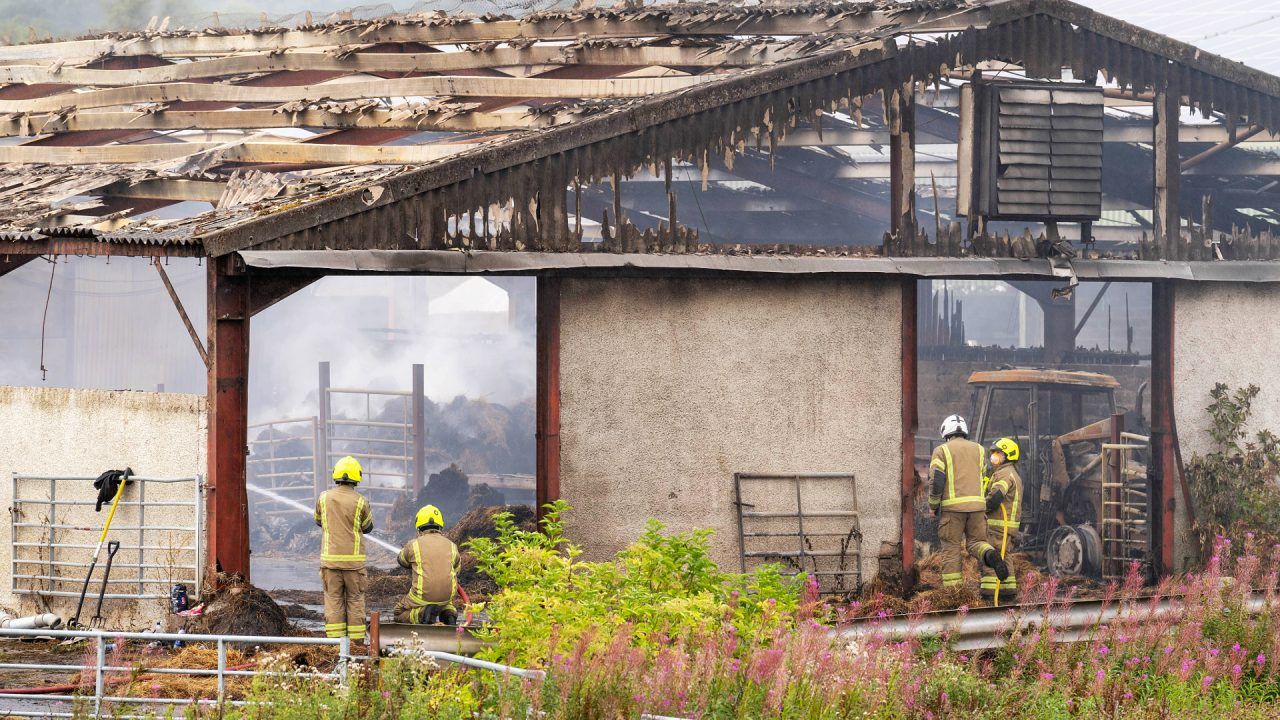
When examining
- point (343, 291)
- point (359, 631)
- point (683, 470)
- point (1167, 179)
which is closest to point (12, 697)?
point (359, 631)

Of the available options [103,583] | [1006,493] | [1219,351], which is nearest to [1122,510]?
[1219,351]

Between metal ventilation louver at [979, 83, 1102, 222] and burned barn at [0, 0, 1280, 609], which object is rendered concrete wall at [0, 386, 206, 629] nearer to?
burned barn at [0, 0, 1280, 609]

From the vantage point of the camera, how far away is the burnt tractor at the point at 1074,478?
53.6ft

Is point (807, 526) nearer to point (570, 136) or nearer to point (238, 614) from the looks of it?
point (570, 136)

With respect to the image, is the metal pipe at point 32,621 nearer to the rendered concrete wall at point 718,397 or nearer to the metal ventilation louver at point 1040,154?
the rendered concrete wall at point 718,397

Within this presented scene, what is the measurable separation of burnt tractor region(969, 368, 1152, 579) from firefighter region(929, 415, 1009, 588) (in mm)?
3002

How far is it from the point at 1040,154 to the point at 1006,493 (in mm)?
3732

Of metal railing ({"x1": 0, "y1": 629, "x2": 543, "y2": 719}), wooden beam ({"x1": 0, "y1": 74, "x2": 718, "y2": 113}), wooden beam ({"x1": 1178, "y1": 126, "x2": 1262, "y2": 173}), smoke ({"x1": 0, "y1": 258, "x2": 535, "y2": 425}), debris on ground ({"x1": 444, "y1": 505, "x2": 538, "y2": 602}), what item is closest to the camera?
metal railing ({"x1": 0, "y1": 629, "x2": 543, "y2": 719})

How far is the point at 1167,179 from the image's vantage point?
15.0m

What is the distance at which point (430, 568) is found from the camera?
11.6 metres

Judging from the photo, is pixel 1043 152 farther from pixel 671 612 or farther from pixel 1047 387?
pixel 671 612

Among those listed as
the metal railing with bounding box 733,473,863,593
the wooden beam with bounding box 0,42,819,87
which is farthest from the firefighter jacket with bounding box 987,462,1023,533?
→ the wooden beam with bounding box 0,42,819,87

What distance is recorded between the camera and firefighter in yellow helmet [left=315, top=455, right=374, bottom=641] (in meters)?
11.3

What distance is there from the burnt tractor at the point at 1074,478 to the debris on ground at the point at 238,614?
9785mm
